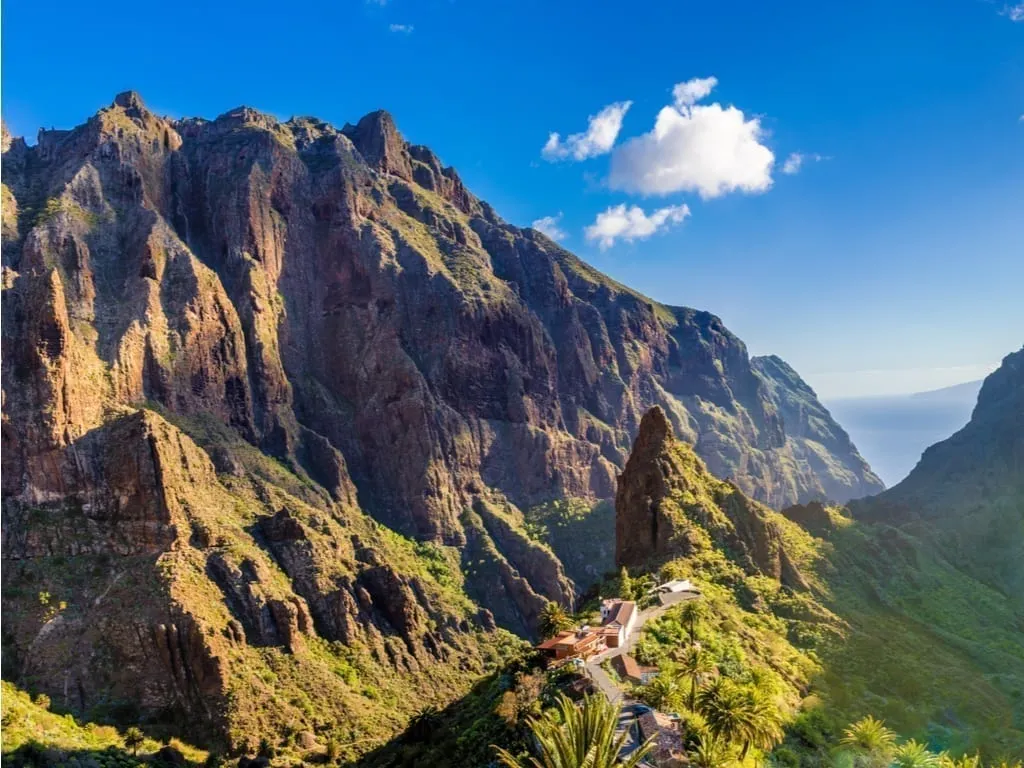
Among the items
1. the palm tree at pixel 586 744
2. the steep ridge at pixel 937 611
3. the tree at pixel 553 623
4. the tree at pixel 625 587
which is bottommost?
the steep ridge at pixel 937 611

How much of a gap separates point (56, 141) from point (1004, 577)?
9156 inches

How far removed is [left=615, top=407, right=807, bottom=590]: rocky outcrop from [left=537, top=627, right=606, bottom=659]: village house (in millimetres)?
31466

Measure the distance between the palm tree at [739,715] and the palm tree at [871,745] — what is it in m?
8.11

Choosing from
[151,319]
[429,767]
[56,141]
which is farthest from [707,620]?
[56,141]

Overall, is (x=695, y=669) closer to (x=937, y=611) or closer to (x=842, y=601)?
(x=842, y=601)

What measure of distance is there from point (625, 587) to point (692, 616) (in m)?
21.0

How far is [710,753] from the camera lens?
4050 centimetres

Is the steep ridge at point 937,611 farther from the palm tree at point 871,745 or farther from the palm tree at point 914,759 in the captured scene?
the palm tree at point 914,759

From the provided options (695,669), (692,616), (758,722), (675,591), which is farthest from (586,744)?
(675,591)

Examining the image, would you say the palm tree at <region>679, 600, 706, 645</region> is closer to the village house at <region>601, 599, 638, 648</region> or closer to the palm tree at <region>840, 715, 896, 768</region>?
the village house at <region>601, 599, 638, 648</region>

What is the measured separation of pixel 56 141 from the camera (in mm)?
189125

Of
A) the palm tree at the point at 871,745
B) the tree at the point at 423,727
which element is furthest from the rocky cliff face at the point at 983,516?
the tree at the point at 423,727

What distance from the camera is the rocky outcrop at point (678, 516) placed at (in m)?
93.4

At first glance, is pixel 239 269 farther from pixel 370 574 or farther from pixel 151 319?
pixel 370 574
